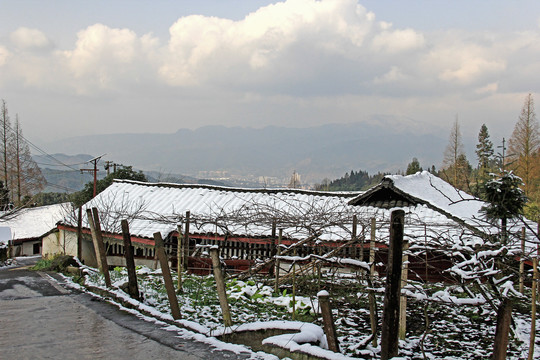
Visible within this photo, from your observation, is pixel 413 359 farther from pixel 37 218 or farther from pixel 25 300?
pixel 37 218

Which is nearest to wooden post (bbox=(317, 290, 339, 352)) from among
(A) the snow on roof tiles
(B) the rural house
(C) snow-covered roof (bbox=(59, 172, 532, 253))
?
(B) the rural house

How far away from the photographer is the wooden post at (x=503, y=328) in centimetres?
406

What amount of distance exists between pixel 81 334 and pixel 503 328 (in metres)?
5.93

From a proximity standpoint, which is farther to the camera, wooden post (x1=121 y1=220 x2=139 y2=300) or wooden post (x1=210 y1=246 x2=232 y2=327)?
wooden post (x1=121 y1=220 x2=139 y2=300)

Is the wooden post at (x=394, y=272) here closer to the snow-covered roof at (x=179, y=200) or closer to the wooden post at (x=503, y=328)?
the wooden post at (x=503, y=328)

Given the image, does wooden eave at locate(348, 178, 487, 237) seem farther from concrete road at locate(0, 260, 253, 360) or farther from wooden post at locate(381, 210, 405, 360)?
wooden post at locate(381, 210, 405, 360)

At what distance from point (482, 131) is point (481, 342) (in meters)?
53.1

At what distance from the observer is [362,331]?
6922 mm

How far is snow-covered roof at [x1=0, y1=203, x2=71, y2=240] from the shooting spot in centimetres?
4218

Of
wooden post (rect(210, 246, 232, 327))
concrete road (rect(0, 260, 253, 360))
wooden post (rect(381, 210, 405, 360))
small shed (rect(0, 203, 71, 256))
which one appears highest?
wooden post (rect(381, 210, 405, 360))

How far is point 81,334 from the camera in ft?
23.5

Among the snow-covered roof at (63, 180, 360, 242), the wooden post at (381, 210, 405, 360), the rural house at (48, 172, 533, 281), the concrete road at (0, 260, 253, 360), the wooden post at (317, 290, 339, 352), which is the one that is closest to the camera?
the wooden post at (381, 210, 405, 360)

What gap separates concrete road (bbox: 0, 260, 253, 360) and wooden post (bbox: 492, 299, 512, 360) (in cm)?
307

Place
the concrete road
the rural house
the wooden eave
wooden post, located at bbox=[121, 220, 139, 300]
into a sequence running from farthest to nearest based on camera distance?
1. the wooden eave
2. the rural house
3. wooden post, located at bbox=[121, 220, 139, 300]
4. the concrete road
